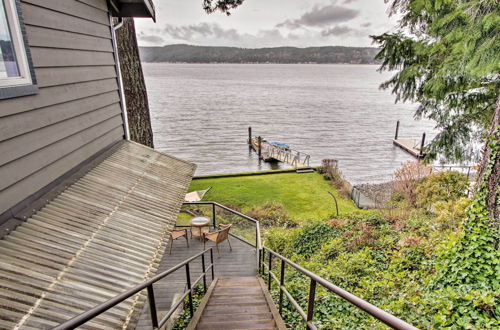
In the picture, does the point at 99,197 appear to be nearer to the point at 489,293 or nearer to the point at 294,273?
the point at 294,273

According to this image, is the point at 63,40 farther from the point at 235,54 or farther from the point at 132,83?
the point at 235,54

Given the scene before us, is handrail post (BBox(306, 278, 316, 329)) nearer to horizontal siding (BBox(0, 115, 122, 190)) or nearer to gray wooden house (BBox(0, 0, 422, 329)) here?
gray wooden house (BBox(0, 0, 422, 329))

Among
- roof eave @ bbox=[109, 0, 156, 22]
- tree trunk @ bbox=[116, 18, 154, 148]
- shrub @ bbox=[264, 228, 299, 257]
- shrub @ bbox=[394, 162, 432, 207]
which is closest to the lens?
roof eave @ bbox=[109, 0, 156, 22]

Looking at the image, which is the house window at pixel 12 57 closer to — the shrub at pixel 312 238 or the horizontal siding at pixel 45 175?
the horizontal siding at pixel 45 175

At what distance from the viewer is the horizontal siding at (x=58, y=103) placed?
2592 mm

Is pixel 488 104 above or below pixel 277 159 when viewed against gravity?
above

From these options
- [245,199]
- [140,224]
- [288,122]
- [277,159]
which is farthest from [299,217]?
[288,122]

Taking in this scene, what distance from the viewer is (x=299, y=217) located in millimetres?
11875

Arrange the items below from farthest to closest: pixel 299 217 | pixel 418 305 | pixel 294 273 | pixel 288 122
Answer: pixel 288 122, pixel 299 217, pixel 294 273, pixel 418 305

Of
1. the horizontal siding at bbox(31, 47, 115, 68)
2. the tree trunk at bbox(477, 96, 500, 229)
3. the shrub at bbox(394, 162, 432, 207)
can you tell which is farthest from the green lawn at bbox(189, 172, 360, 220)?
the horizontal siding at bbox(31, 47, 115, 68)

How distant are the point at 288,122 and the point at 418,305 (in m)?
37.5

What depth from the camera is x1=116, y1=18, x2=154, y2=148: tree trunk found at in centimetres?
686

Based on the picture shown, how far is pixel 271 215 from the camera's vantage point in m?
11.3

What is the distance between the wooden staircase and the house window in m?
3.08
